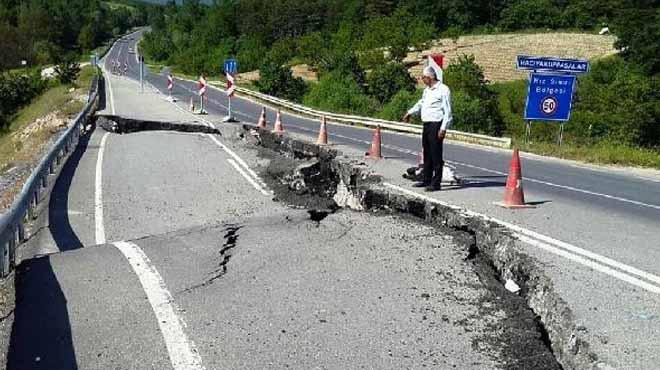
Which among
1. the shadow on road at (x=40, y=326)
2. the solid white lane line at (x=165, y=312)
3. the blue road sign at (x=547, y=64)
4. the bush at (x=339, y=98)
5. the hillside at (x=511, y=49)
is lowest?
the bush at (x=339, y=98)

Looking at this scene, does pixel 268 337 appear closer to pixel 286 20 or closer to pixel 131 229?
pixel 131 229

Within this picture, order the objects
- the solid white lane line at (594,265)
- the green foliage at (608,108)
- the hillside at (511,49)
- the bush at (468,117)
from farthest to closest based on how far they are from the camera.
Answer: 1. the hillside at (511,49)
2. the green foliage at (608,108)
3. the bush at (468,117)
4. the solid white lane line at (594,265)

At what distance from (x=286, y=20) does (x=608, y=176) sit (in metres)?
102

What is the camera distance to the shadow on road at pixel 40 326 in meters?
3.95

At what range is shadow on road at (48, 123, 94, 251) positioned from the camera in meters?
7.44

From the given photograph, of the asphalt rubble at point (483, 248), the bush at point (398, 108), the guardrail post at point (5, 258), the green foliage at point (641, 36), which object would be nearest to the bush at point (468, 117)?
the bush at point (398, 108)

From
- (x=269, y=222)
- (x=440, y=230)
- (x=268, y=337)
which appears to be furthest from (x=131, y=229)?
(x=268, y=337)

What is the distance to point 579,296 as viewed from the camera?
4871 millimetres

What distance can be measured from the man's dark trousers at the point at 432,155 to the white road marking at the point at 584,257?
70.5 inches

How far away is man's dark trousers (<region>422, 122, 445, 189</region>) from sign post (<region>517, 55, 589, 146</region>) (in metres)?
11.0

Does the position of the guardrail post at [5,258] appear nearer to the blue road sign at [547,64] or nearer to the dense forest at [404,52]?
the blue road sign at [547,64]

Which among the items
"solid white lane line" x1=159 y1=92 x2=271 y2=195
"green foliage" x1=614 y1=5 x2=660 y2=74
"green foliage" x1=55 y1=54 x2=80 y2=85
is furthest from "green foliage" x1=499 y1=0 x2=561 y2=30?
"solid white lane line" x1=159 y1=92 x2=271 y2=195

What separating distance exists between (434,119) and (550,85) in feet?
38.5

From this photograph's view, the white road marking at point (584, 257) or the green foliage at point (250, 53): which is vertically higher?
the green foliage at point (250, 53)
